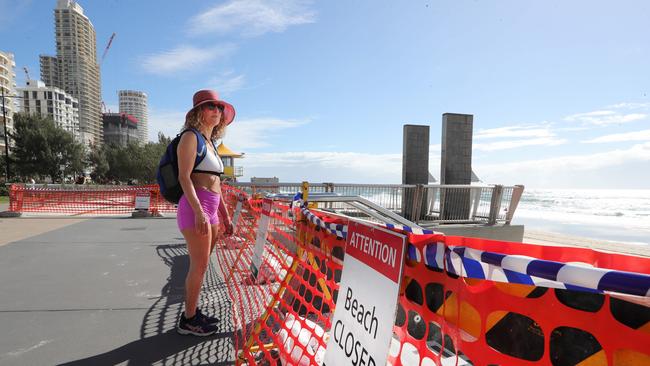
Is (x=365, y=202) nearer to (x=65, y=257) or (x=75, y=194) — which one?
(x=65, y=257)

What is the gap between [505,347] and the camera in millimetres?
1150

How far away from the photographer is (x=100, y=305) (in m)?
3.62

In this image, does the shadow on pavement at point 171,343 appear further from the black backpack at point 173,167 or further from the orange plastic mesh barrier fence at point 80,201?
the orange plastic mesh barrier fence at point 80,201

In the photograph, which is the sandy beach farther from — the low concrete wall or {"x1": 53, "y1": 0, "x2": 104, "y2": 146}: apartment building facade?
{"x1": 53, "y1": 0, "x2": 104, "y2": 146}: apartment building facade

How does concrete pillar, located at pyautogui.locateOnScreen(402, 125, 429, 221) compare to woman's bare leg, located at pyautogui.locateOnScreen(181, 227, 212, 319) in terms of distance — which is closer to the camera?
woman's bare leg, located at pyautogui.locateOnScreen(181, 227, 212, 319)

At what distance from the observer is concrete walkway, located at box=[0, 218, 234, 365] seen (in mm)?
2648

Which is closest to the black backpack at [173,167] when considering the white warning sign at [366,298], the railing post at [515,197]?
the white warning sign at [366,298]

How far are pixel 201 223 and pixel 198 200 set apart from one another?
19 centimetres

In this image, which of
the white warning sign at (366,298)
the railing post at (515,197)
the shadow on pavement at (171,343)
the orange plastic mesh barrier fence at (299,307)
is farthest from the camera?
the railing post at (515,197)

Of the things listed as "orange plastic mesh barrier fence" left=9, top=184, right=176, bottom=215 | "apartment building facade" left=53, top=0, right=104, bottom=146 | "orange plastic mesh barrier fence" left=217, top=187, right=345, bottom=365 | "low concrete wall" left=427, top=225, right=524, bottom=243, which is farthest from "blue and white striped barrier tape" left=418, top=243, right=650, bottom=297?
"apartment building facade" left=53, top=0, right=104, bottom=146

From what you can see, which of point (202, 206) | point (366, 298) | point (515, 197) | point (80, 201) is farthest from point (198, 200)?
point (80, 201)

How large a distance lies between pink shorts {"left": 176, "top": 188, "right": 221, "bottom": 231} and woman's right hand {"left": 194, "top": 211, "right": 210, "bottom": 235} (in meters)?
0.10

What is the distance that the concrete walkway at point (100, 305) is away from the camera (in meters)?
2.65

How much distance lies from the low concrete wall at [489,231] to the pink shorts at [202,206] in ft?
25.1
